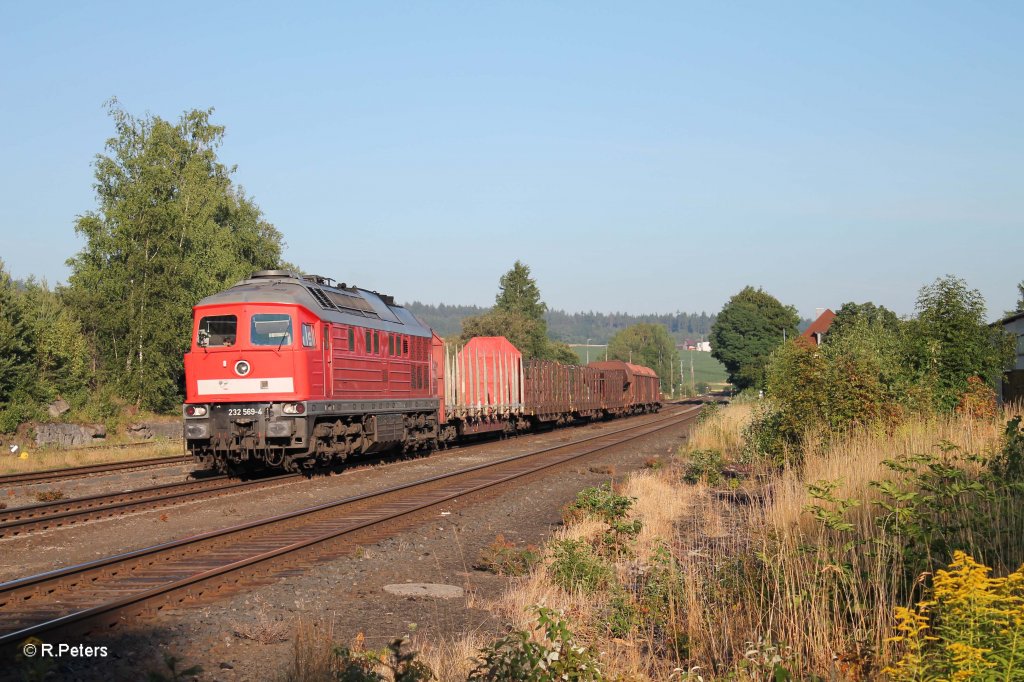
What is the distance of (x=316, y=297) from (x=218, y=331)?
2107 millimetres

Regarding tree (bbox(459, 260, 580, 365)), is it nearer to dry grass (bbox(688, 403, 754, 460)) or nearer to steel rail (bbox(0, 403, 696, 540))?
dry grass (bbox(688, 403, 754, 460))

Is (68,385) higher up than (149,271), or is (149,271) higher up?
(149,271)

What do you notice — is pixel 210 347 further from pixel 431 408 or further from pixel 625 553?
pixel 625 553

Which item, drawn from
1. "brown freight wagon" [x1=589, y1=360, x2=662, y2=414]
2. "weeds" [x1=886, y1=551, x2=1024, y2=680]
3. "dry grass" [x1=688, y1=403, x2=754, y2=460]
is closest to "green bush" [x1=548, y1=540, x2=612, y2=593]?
"weeds" [x1=886, y1=551, x2=1024, y2=680]

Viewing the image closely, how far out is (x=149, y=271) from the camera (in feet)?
130

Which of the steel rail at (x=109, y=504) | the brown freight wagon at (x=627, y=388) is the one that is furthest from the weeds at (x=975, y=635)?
the brown freight wagon at (x=627, y=388)

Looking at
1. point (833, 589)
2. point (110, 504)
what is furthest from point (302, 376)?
point (833, 589)

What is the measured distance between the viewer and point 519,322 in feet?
296

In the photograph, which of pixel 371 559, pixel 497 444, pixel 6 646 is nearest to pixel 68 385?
pixel 497 444

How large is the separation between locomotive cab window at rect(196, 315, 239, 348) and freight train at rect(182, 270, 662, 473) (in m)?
0.02

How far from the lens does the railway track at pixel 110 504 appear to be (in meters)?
13.0

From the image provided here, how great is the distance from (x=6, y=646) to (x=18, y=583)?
2178 millimetres

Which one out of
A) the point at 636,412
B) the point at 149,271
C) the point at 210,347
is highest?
the point at 149,271

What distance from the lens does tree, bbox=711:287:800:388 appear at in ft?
A: 354
